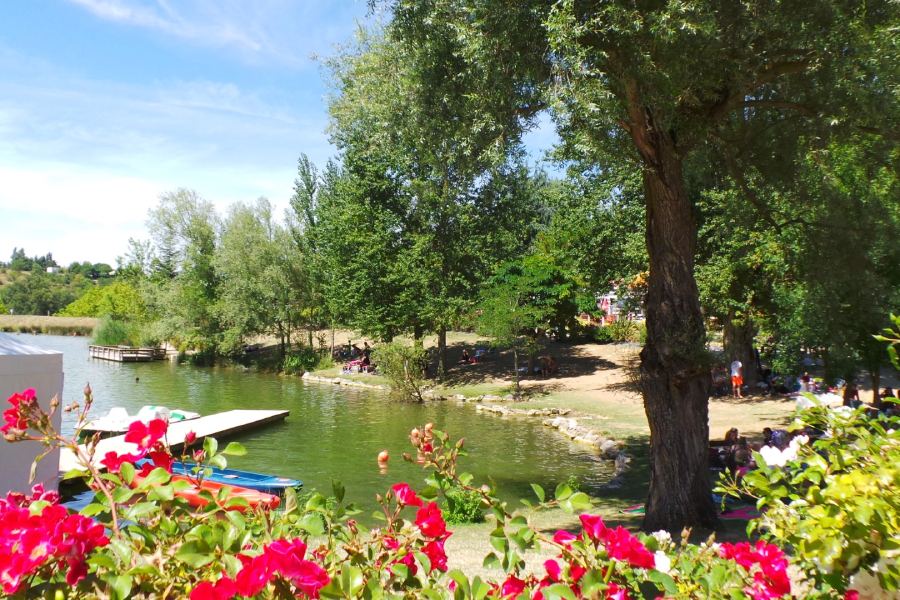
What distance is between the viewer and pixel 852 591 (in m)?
1.87

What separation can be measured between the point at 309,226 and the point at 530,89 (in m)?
33.5

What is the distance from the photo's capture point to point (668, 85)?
23.6ft

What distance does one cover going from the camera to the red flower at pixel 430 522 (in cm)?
189

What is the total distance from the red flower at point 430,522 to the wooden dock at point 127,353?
47.1 m

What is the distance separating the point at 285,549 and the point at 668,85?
276 inches

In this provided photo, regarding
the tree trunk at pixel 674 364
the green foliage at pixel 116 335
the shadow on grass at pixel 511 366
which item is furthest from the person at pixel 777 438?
the green foliage at pixel 116 335

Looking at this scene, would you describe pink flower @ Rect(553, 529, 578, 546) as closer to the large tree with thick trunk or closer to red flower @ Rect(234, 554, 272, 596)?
red flower @ Rect(234, 554, 272, 596)

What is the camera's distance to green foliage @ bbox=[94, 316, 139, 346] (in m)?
47.3

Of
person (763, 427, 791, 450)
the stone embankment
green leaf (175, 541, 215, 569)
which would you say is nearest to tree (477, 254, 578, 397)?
the stone embankment

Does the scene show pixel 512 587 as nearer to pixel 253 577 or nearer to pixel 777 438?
pixel 253 577

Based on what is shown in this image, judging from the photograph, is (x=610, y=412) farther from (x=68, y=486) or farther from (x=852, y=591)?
(x=852, y=591)

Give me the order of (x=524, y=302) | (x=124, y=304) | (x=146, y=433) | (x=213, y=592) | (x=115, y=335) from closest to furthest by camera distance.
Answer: (x=213, y=592) < (x=146, y=433) < (x=524, y=302) < (x=115, y=335) < (x=124, y=304)

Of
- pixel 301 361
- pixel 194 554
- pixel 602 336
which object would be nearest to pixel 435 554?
pixel 194 554

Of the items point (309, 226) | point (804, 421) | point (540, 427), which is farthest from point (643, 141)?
point (309, 226)
